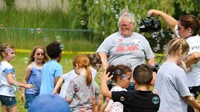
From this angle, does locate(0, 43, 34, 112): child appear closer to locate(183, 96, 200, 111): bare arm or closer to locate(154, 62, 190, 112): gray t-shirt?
locate(154, 62, 190, 112): gray t-shirt

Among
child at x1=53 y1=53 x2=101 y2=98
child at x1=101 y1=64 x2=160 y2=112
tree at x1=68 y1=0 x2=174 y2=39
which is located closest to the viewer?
child at x1=101 y1=64 x2=160 y2=112

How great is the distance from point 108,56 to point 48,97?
4.92 metres

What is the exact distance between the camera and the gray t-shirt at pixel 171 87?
20.9 feet

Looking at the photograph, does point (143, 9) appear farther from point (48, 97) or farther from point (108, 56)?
point (48, 97)

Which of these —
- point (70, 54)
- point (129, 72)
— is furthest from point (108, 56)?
point (70, 54)

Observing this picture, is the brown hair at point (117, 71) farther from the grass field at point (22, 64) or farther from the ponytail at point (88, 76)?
the grass field at point (22, 64)

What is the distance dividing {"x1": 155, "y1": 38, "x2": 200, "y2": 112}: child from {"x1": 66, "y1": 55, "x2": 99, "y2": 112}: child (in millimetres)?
996

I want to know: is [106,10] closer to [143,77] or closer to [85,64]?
[85,64]

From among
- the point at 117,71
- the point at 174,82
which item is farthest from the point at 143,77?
the point at 117,71

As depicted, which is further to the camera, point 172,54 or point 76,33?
point 76,33

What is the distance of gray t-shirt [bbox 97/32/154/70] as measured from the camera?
26.3ft

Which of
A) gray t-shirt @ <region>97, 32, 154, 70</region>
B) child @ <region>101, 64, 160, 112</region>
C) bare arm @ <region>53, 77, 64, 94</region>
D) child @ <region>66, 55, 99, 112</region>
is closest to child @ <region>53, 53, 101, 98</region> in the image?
bare arm @ <region>53, 77, 64, 94</region>

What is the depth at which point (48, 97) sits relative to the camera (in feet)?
11.0

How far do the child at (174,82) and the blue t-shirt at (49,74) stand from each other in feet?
6.70
